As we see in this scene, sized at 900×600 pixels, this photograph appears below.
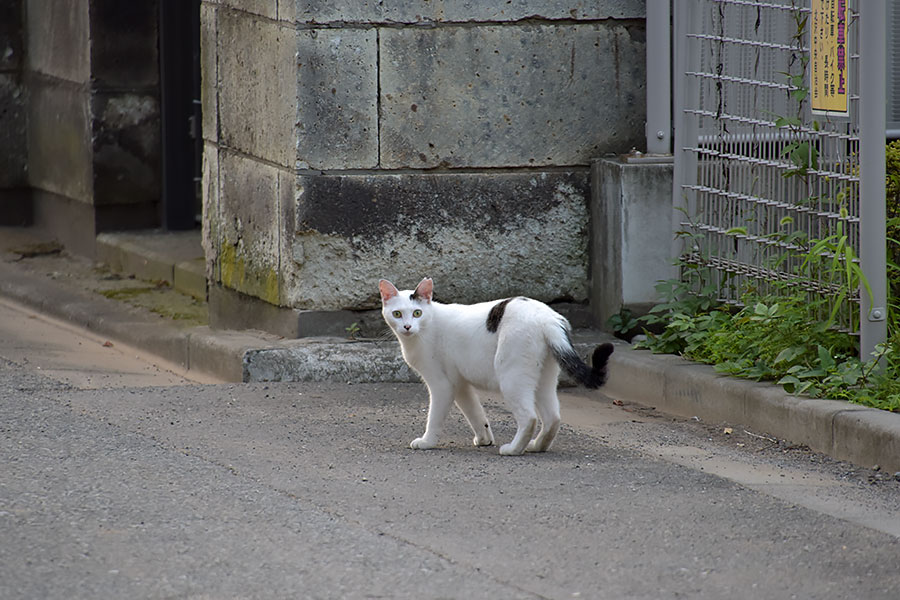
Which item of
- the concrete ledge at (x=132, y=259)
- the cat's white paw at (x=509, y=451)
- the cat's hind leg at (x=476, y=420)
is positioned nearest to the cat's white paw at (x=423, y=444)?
the cat's hind leg at (x=476, y=420)

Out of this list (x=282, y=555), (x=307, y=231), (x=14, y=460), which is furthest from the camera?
(x=307, y=231)

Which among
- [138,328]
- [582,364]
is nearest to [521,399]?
[582,364]

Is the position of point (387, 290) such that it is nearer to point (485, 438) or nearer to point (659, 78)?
point (485, 438)

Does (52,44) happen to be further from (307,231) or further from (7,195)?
(307,231)

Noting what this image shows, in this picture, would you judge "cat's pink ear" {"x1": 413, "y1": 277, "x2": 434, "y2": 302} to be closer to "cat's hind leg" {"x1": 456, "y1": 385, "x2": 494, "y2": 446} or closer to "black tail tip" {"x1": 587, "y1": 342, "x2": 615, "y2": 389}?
"cat's hind leg" {"x1": 456, "y1": 385, "x2": 494, "y2": 446}

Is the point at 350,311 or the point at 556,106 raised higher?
the point at 556,106

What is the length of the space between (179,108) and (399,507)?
643cm

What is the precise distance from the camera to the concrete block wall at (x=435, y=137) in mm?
7176

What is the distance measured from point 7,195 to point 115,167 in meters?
1.70

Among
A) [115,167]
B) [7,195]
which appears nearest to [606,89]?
[115,167]

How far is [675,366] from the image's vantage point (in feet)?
22.2

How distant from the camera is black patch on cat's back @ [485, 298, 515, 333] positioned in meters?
5.71

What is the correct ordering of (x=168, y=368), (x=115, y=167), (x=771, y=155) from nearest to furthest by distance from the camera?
(x=771, y=155), (x=168, y=368), (x=115, y=167)

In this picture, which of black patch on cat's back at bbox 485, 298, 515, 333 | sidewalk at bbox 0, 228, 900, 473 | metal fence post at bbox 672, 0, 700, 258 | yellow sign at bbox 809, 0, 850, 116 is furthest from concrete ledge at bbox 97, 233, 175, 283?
yellow sign at bbox 809, 0, 850, 116
